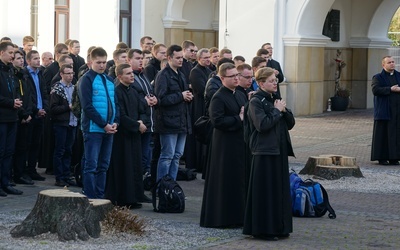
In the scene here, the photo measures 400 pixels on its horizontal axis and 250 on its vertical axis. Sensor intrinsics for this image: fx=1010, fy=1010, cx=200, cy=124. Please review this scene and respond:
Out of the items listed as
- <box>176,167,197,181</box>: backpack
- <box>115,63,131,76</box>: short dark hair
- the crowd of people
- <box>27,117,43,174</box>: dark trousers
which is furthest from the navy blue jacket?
<box>115,63,131,76</box>: short dark hair

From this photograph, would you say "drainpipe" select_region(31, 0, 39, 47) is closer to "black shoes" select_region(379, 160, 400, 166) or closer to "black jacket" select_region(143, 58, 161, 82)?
"black jacket" select_region(143, 58, 161, 82)

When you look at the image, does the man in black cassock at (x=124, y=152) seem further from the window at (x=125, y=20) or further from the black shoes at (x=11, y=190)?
the window at (x=125, y=20)

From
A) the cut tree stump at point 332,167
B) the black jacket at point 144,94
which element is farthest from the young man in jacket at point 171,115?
the cut tree stump at point 332,167

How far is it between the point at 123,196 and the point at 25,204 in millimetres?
1226

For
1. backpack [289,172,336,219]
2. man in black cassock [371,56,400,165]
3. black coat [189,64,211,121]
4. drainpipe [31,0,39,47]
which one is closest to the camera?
backpack [289,172,336,219]

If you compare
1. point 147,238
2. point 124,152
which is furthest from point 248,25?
point 147,238

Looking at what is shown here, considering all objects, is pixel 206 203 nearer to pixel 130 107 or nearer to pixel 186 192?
pixel 130 107

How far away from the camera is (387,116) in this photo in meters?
17.5

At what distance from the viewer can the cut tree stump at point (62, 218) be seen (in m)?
9.80

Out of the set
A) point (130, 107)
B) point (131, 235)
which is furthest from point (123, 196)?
point (131, 235)

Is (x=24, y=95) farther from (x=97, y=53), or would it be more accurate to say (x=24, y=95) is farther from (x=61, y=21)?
(x=61, y=21)

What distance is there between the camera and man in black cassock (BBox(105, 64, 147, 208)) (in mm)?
12125

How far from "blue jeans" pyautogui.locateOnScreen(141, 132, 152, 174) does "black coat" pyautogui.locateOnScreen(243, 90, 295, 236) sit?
2945mm

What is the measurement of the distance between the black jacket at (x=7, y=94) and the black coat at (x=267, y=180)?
3.79 m
